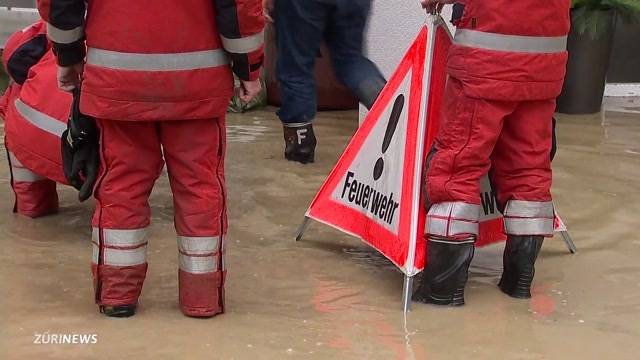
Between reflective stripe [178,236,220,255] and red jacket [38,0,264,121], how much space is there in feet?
1.51

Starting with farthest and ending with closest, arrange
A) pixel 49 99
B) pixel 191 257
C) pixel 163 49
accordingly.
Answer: pixel 49 99 → pixel 191 257 → pixel 163 49

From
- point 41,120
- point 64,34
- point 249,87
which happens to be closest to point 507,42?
point 249,87

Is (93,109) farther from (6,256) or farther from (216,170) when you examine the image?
(6,256)

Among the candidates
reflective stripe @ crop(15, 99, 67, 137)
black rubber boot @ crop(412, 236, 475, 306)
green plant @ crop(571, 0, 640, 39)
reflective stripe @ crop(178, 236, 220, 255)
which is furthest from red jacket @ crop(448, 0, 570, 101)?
green plant @ crop(571, 0, 640, 39)

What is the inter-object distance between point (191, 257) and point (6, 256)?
1103mm

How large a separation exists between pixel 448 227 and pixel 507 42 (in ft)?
2.37

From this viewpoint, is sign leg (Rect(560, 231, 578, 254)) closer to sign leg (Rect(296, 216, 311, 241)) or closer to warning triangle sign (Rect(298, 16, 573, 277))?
warning triangle sign (Rect(298, 16, 573, 277))

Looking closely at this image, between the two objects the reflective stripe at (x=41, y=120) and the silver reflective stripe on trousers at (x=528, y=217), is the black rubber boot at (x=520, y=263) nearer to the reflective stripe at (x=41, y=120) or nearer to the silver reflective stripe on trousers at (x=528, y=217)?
the silver reflective stripe on trousers at (x=528, y=217)

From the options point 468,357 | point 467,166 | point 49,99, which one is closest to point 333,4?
point 49,99

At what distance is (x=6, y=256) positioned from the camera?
448 centimetres

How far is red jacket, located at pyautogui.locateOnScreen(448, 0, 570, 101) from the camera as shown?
378 cm

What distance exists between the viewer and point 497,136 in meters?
3.91

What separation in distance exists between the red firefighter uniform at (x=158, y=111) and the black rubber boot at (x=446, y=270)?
31.7 inches

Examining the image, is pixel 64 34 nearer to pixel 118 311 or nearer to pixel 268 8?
pixel 118 311
